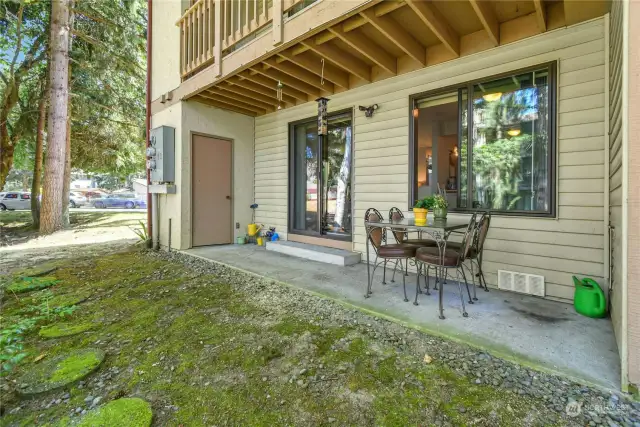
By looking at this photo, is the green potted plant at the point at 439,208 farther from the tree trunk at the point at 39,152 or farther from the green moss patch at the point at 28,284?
the tree trunk at the point at 39,152

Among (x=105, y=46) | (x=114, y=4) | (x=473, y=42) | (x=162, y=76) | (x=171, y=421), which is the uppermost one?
(x=114, y=4)

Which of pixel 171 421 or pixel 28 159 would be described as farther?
pixel 28 159

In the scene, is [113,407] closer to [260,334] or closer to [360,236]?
[260,334]

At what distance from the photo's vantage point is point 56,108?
7.20 metres

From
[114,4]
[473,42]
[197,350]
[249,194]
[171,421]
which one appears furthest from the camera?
[114,4]

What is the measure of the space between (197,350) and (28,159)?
563 inches

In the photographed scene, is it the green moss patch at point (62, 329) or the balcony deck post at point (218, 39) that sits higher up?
the balcony deck post at point (218, 39)

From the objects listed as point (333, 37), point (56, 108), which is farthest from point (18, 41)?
point (333, 37)

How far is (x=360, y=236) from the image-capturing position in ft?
15.3

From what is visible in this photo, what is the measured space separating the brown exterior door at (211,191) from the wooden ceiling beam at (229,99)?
781mm

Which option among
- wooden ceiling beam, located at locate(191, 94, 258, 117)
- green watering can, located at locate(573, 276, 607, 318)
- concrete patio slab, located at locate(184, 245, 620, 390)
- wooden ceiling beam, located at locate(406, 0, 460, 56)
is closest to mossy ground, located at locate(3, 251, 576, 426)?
concrete patio slab, located at locate(184, 245, 620, 390)

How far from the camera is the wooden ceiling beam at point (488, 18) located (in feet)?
9.01

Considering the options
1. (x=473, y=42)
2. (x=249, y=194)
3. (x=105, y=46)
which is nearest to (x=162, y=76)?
(x=249, y=194)

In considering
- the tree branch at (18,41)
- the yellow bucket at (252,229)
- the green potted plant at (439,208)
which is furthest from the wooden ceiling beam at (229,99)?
the tree branch at (18,41)
